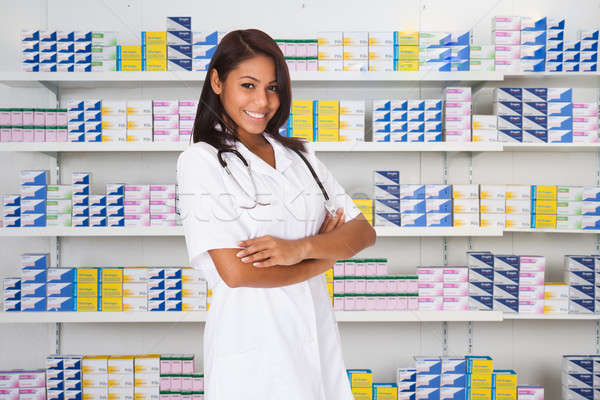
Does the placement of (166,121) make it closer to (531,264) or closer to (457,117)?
(457,117)

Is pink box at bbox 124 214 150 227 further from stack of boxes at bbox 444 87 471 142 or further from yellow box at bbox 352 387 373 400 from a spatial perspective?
stack of boxes at bbox 444 87 471 142

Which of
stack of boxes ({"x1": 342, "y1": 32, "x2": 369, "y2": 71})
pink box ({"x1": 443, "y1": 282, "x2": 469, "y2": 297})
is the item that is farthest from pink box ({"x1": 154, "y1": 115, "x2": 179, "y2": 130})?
pink box ({"x1": 443, "y1": 282, "x2": 469, "y2": 297})

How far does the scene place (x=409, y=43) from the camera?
8.80 feet

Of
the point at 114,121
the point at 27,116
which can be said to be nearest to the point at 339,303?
the point at 114,121

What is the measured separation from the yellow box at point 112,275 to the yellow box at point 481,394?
197cm

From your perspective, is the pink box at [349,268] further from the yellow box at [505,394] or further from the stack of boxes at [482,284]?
the yellow box at [505,394]

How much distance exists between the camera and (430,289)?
2725 mm

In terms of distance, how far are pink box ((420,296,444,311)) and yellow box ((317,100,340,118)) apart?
1109 mm

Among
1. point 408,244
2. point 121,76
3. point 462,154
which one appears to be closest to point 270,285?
point 121,76

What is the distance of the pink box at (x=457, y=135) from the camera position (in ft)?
8.96

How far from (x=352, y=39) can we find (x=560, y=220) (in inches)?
59.2

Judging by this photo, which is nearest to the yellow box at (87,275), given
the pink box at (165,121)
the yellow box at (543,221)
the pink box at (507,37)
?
the pink box at (165,121)

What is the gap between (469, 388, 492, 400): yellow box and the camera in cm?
272

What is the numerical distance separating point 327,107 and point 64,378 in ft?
6.51
